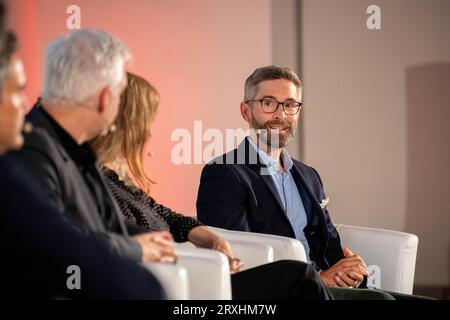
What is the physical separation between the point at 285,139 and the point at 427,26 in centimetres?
210

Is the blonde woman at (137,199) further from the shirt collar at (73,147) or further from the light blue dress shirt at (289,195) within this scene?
the light blue dress shirt at (289,195)

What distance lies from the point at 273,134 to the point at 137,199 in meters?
0.95

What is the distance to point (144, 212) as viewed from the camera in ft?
9.46

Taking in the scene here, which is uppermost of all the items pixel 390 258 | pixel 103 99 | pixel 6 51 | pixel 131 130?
pixel 6 51

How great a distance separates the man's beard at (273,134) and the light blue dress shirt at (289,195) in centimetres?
6

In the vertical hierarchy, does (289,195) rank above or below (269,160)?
below

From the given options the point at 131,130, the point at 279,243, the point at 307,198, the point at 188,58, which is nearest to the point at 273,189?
the point at 307,198

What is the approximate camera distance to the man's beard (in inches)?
144

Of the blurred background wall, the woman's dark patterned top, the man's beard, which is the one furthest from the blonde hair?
the blurred background wall

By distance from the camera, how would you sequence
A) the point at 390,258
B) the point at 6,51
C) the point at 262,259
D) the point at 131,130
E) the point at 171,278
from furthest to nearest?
the point at 390,258
the point at 262,259
the point at 131,130
the point at 171,278
the point at 6,51

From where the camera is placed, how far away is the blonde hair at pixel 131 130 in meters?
2.70

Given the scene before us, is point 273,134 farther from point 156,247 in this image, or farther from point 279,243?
point 156,247
